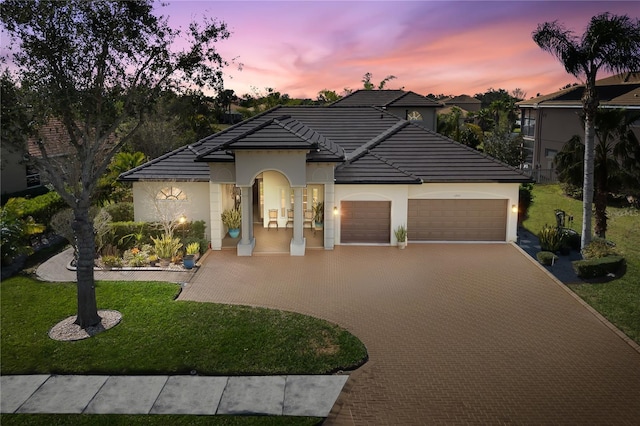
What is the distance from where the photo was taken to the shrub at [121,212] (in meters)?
25.4

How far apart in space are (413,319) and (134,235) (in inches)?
511

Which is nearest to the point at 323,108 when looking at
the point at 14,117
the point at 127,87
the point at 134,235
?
the point at 134,235

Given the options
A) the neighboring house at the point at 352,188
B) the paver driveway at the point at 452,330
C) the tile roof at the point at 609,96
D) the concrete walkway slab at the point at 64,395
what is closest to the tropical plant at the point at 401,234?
the neighboring house at the point at 352,188

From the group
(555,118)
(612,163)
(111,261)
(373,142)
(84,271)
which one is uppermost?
(555,118)

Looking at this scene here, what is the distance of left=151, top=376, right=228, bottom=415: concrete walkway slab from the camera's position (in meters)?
11.0

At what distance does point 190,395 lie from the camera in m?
11.5

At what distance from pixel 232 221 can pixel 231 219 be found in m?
0.11

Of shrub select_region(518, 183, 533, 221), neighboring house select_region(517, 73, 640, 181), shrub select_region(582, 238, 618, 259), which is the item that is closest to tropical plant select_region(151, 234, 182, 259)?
shrub select_region(582, 238, 618, 259)

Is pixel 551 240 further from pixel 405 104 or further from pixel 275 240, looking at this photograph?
pixel 405 104

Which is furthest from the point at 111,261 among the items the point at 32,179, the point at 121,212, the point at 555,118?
the point at 555,118

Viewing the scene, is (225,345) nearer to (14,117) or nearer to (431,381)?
(431,381)

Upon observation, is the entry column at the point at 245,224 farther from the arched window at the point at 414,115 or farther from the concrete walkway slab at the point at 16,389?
the arched window at the point at 414,115

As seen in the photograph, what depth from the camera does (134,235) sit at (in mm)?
22344

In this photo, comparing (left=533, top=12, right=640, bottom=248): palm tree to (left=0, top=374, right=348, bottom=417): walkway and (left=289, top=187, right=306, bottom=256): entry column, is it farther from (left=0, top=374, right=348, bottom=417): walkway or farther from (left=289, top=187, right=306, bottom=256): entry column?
(left=0, top=374, right=348, bottom=417): walkway
